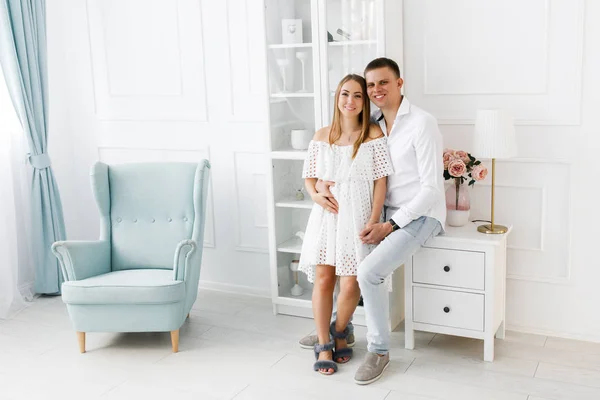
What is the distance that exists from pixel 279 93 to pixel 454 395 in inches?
67.4

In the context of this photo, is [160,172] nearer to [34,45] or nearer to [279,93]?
[279,93]

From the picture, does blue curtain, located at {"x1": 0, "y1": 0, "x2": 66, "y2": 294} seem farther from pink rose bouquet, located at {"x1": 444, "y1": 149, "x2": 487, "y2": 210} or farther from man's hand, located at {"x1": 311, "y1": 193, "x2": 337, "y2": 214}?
pink rose bouquet, located at {"x1": 444, "y1": 149, "x2": 487, "y2": 210}

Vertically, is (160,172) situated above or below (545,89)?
below

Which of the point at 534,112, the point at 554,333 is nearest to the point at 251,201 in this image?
the point at 534,112

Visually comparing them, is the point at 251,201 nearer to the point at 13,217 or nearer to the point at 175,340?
the point at 175,340

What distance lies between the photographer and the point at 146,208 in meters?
3.70

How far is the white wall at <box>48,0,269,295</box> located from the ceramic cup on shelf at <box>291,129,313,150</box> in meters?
0.25

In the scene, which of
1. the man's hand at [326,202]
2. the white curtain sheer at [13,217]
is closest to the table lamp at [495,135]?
the man's hand at [326,202]

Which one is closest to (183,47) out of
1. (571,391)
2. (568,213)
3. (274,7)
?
(274,7)

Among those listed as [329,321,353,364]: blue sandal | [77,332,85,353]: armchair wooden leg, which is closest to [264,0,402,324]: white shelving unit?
[329,321,353,364]: blue sandal

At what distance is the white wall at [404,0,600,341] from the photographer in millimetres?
3066

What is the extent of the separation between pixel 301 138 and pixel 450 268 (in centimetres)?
103

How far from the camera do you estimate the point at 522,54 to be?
3150 millimetres

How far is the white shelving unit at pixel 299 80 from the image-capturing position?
Answer: 3314 mm
